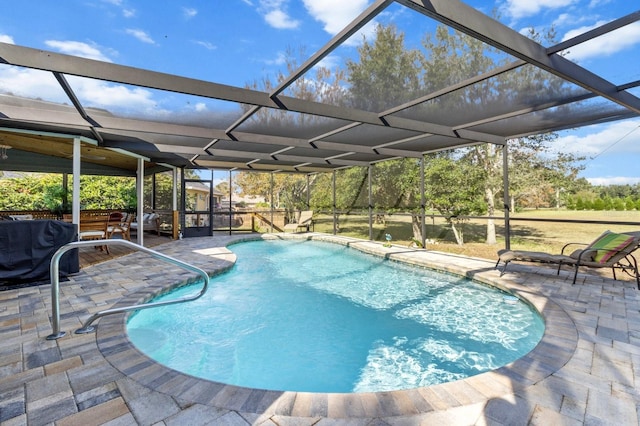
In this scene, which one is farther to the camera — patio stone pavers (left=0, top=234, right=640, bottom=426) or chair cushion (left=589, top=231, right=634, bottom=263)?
chair cushion (left=589, top=231, right=634, bottom=263)

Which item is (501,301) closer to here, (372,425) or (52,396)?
(372,425)

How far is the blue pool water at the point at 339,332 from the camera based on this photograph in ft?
9.80

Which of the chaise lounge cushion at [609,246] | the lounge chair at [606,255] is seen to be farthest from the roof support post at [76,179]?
the chaise lounge cushion at [609,246]

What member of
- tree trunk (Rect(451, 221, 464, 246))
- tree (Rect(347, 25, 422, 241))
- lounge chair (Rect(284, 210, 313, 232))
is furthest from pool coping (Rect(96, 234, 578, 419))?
lounge chair (Rect(284, 210, 313, 232))

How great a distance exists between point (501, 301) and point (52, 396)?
512cm

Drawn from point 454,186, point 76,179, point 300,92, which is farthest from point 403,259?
point 76,179

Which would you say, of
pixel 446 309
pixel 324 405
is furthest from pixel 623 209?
pixel 324 405

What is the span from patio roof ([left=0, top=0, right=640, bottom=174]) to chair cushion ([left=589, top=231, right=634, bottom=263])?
1.86 m

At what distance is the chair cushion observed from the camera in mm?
4250

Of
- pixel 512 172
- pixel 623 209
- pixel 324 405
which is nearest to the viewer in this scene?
pixel 324 405

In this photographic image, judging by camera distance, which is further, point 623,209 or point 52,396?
point 623,209

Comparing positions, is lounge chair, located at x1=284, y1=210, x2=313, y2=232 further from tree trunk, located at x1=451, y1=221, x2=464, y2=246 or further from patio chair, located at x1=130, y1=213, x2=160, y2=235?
tree trunk, located at x1=451, y1=221, x2=464, y2=246

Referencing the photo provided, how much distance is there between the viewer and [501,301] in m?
4.43

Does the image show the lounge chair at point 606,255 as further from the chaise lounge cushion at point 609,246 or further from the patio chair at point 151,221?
the patio chair at point 151,221
